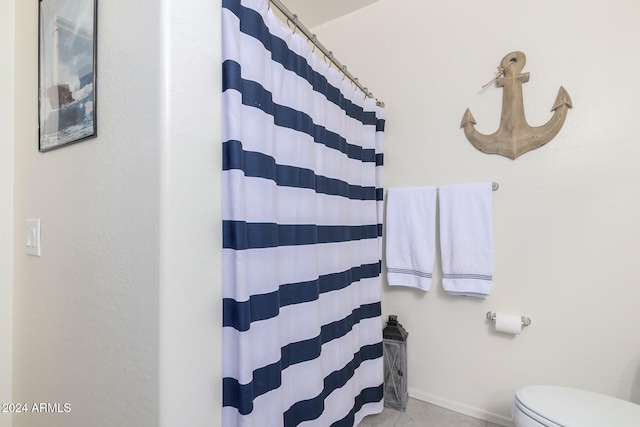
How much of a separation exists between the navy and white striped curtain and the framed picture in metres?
0.39

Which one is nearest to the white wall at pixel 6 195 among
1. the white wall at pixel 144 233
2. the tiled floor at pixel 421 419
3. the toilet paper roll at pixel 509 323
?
the white wall at pixel 144 233

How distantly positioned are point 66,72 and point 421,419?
2.14 meters

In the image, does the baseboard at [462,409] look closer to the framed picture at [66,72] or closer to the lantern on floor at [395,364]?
the lantern on floor at [395,364]

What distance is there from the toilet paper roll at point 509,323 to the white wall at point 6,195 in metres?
2.11

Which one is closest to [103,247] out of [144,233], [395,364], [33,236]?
[144,233]

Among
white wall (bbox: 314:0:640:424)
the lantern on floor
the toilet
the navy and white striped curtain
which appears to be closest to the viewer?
the navy and white striped curtain

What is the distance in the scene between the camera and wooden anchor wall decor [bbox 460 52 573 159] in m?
1.38

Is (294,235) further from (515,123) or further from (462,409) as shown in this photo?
(462,409)

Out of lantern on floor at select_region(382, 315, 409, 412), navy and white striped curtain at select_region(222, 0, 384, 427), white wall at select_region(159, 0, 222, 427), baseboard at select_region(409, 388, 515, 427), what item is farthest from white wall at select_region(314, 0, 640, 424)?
white wall at select_region(159, 0, 222, 427)

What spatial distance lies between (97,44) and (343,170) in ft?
3.30

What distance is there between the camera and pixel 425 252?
1623 millimetres

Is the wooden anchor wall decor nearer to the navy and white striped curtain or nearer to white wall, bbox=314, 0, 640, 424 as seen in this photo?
white wall, bbox=314, 0, 640, 424

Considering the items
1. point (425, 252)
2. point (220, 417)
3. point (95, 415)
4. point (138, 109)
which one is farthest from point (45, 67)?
point (425, 252)

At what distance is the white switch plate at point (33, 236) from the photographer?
966mm
